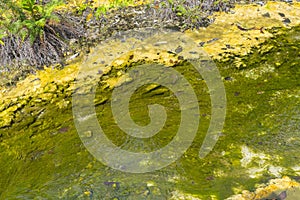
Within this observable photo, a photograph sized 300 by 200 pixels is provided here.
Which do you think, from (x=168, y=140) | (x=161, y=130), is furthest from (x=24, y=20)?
→ (x=168, y=140)

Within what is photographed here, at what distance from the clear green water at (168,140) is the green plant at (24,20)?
119 cm

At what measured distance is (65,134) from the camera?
3.97m

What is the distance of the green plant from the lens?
523 centimetres

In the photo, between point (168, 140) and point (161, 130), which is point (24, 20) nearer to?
point (161, 130)

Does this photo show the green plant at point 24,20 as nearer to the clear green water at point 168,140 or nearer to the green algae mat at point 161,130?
→ the green algae mat at point 161,130

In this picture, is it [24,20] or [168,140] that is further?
[24,20]

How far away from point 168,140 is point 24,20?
3165mm

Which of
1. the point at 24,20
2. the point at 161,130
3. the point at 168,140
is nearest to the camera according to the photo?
the point at 168,140

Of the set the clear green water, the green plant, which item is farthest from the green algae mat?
the green plant

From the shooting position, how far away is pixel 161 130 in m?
3.81

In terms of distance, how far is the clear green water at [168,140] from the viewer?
3170 millimetres

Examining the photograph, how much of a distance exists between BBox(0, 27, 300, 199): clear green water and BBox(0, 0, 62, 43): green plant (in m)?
1.19

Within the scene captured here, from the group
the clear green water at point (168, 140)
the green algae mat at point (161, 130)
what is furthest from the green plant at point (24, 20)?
the clear green water at point (168, 140)

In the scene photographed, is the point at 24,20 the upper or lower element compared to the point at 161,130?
upper
